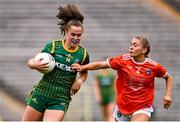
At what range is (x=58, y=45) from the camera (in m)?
8.52

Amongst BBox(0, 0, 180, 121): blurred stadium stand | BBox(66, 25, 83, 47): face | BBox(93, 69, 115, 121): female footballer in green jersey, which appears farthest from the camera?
BBox(0, 0, 180, 121): blurred stadium stand

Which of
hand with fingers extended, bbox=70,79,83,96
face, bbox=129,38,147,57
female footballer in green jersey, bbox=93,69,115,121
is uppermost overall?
face, bbox=129,38,147,57

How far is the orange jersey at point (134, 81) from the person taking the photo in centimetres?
866

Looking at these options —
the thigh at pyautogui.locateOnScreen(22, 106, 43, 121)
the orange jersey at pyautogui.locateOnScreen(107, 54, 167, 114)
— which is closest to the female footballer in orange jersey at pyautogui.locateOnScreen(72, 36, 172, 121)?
the orange jersey at pyautogui.locateOnScreen(107, 54, 167, 114)

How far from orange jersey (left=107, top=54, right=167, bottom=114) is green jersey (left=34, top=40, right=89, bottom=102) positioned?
532 millimetres

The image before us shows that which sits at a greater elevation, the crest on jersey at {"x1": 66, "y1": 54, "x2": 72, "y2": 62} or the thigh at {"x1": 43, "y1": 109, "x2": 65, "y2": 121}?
the crest on jersey at {"x1": 66, "y1": 54, "x2": 72, "y2": 62}

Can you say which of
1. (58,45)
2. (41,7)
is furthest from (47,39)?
(58,45)

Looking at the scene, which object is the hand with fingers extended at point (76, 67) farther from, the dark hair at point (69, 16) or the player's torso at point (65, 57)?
the dark hair at point (69, 16)

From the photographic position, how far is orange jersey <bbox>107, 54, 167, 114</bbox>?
8.66m

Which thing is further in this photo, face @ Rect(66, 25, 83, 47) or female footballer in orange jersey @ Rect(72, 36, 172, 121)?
female footballer in orange jersey @ Rect(72, 36, 172, 121)

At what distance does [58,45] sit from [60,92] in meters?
0.55

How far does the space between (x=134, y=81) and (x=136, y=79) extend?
0.11 ft

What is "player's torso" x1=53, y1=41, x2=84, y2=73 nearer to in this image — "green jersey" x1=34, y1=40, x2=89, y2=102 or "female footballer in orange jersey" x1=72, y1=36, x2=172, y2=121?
"green jersey" x1=34, y1=40, x2=89, y2=102

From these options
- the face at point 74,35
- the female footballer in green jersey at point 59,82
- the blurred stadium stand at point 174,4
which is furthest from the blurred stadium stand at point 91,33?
the face at point 74,35
